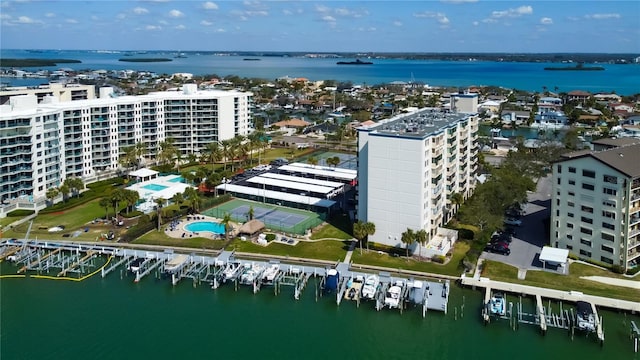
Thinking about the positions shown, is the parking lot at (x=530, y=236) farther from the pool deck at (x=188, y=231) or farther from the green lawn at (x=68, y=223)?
the green lawn at (x=68, y=223)

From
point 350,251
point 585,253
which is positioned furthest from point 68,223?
point 585,253

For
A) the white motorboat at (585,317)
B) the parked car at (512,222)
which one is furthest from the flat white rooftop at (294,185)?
the white motorboat at (585,317)

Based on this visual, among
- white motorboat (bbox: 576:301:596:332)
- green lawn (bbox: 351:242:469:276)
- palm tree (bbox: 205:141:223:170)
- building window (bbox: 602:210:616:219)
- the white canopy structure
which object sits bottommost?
white motorboat (bbox: 576:301:596:332)

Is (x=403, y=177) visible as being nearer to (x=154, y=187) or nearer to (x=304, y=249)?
(x=304, y=249)

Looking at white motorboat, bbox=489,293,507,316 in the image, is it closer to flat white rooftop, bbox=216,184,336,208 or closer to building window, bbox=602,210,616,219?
building window, bbox=602,210,616,219

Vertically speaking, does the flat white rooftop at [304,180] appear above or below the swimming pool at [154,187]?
above

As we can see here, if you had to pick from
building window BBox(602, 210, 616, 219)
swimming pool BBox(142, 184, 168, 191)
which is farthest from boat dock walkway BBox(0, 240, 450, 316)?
swimming pool BBox(142, 184, 168, 191)
